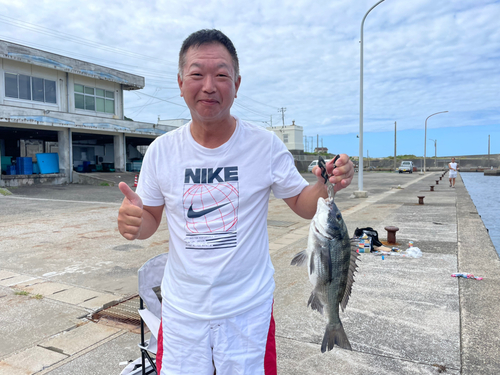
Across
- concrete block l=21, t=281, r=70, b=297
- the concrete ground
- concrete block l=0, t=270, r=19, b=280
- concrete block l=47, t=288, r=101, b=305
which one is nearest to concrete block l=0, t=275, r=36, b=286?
the concrete ground

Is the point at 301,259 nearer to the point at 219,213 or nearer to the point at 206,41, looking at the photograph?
the point at 219,213

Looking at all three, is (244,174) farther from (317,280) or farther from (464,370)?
(464,370)

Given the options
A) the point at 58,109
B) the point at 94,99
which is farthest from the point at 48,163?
the point at 94,99

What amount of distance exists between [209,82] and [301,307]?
3345 millimetres

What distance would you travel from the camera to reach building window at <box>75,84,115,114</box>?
28641mm

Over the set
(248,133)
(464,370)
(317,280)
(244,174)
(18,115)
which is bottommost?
(464,370)

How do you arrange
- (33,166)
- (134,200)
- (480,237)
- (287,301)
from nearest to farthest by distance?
(134,200) → (287,301) → (480,237) → (33,166)

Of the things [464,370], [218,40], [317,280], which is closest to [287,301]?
[464,370]

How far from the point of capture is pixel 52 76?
26.5m

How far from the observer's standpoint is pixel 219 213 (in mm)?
1759

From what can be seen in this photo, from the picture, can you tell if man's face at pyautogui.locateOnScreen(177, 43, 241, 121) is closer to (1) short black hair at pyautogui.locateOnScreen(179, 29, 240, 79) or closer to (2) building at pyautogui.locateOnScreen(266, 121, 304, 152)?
(1) short black hair at pyautogui.locateOnScreen(179, 29, 240, 79)

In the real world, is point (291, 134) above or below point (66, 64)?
below

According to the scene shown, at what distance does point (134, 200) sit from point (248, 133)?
648mm

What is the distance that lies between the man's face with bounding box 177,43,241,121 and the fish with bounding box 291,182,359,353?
650 millimetres
